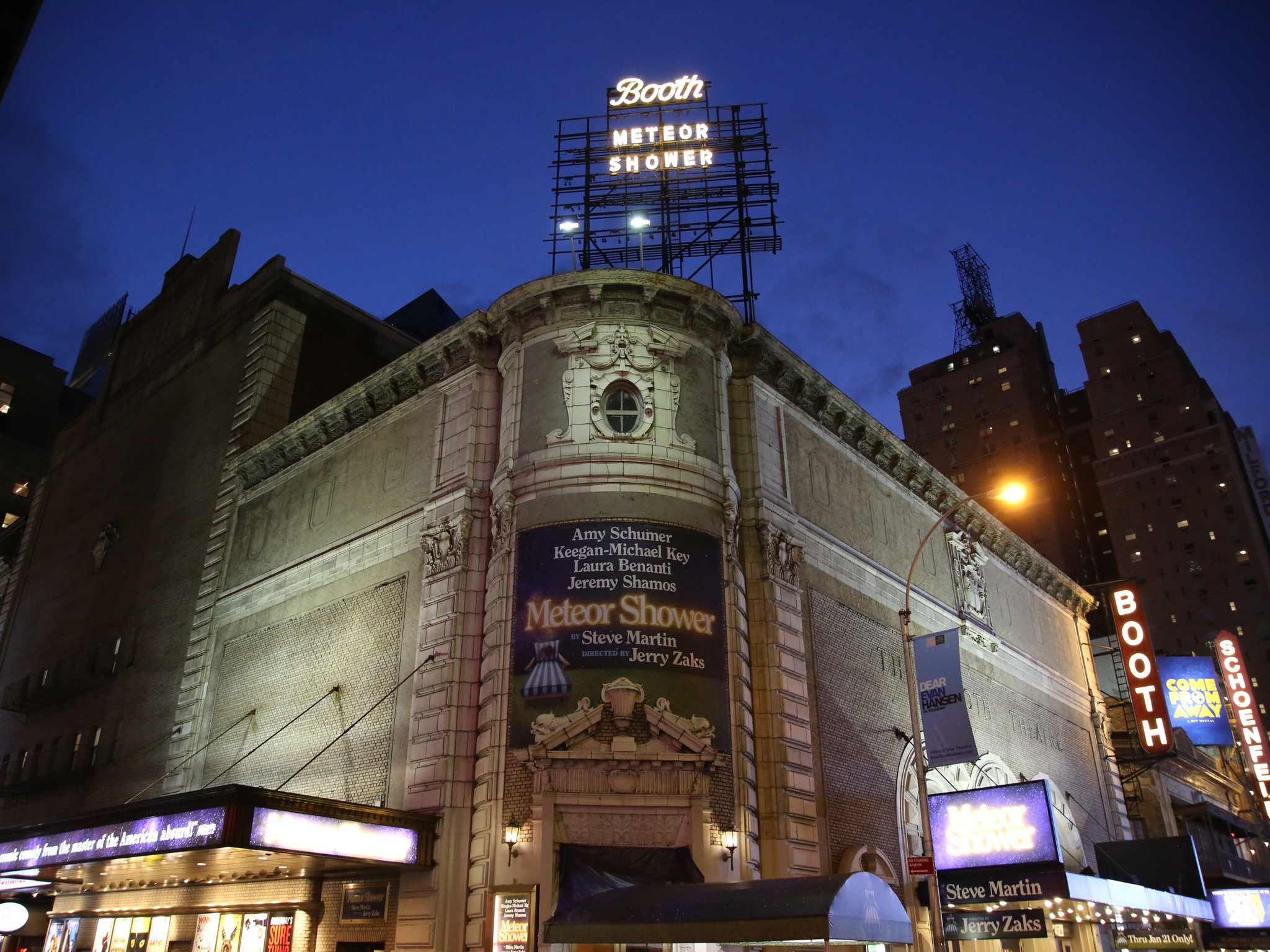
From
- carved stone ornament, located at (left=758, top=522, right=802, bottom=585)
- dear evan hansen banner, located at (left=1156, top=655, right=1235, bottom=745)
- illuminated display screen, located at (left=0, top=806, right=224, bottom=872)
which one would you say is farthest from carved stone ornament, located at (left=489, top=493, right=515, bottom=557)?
dear evan hansen banner, located at (left=1156, top=655, right=1235, bottom=745)

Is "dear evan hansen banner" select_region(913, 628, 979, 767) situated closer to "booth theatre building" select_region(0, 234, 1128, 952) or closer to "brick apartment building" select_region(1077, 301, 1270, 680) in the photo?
"booth theatre building" select_region(0, 234, 1128, 952)

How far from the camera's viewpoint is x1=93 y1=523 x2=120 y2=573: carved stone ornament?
→ 1604 inches

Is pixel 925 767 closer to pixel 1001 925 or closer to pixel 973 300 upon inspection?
pixel 1001 925

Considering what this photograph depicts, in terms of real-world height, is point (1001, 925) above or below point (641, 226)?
below

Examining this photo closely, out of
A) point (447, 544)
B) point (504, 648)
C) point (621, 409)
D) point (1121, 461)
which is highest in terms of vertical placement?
point (1121, 461)

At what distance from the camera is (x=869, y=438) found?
33000 mm

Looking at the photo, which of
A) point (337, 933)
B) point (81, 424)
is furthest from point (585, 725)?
point (81, 424)

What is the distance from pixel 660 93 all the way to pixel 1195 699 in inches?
1430

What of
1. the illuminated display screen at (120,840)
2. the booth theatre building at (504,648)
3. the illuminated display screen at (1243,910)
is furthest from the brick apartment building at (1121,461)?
the illuminated display screen at (120,840)

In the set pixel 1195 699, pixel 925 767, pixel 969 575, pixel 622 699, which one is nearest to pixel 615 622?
pixel 622 699

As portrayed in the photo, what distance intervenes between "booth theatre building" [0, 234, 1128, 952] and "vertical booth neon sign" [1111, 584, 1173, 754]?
4.32 metres

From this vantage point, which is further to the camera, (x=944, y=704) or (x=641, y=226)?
(x=641, y=226)

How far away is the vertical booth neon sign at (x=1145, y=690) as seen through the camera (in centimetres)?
4212

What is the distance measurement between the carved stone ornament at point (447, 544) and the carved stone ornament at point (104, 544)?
865 inches
